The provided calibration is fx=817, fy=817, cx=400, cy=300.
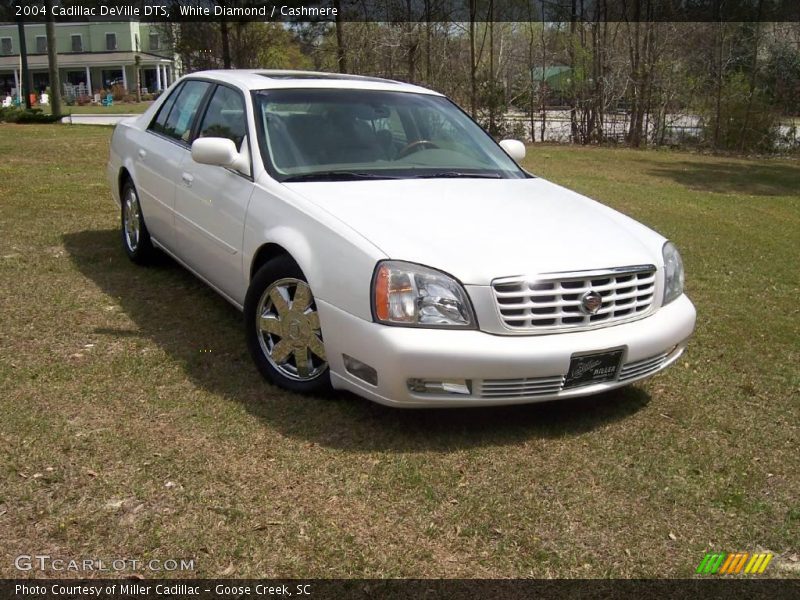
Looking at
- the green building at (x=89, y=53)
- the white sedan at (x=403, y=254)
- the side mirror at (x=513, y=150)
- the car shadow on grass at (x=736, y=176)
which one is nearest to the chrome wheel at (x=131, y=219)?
the white sedan at (x=403, y=254)

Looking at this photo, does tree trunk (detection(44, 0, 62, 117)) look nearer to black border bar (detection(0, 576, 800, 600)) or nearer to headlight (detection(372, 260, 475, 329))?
headlight (detection(372, 260, 475, 329))

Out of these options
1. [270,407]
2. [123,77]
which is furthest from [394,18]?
[123,77]

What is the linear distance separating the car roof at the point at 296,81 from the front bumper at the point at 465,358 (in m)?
1.84

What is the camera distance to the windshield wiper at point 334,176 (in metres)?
4.34

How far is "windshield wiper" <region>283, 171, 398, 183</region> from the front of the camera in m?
4.34

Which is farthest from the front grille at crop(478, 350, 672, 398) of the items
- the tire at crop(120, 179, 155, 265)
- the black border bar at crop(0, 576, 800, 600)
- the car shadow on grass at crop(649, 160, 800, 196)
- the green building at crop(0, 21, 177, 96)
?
the green building at crop(0, 21, 177, 96)

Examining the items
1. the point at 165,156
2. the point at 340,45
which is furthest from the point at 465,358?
the point at 340,45

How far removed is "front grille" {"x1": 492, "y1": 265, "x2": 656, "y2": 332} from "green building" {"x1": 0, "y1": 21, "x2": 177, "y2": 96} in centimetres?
6400

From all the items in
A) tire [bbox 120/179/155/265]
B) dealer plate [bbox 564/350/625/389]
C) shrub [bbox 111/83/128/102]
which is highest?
shrub [bbox 111/83/128/102]

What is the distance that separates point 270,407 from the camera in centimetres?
399

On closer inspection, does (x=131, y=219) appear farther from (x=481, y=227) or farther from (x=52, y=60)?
(x=52, y=60)

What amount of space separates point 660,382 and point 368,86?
8.32ft

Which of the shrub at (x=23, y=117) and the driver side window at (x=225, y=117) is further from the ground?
the driver side window at (x=225, y=117)

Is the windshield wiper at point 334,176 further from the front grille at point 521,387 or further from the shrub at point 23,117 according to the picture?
the shrub at point 23,117
